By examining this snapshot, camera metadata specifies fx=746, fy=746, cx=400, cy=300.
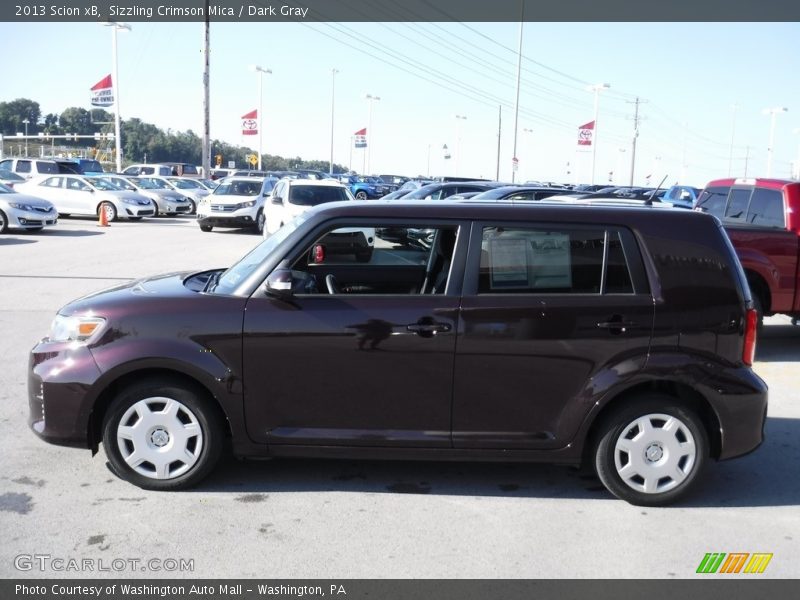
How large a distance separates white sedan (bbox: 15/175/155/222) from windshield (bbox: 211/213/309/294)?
73.0 feet

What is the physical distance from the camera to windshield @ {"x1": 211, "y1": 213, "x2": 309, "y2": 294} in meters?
4.56

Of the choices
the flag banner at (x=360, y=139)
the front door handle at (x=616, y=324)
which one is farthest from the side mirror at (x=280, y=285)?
the flag banner at (x=360, y=139)

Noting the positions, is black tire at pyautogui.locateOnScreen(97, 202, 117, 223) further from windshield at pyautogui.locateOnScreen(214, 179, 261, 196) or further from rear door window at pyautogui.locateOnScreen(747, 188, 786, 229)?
rear door window at pyautogui.locateOnScreen(747, 188, 786, 229)

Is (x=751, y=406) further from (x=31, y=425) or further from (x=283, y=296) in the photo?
(x=31, y=425)

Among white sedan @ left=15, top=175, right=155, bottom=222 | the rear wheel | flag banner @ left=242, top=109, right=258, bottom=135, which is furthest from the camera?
flag banner @ left=242, top=109, right=258, bottom=135

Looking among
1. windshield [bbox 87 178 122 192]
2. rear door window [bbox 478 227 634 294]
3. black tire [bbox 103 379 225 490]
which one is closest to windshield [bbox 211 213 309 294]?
black tire [bbox 103 379 225 490]

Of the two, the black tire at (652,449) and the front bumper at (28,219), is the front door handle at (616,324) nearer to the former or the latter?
the black tire at (652,449)

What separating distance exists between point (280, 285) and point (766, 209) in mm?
7143

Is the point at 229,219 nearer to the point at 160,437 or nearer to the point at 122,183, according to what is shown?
the point at 122,183

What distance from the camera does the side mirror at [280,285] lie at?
4.24 meters

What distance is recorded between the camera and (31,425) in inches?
179

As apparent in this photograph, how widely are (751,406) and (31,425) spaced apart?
14.2 ft

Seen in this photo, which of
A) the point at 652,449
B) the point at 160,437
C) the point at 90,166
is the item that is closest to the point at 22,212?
the point at 160,437

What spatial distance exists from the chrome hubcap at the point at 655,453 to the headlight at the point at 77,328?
124 inches
